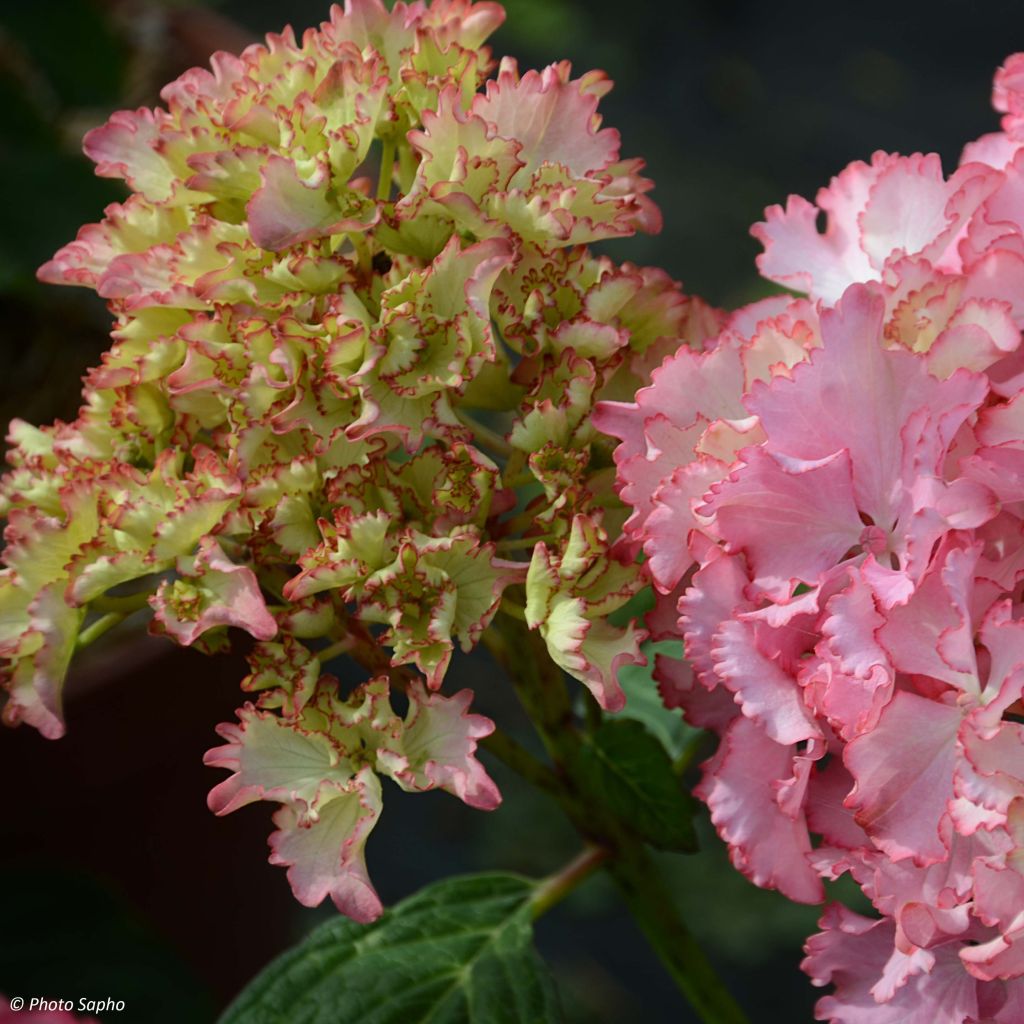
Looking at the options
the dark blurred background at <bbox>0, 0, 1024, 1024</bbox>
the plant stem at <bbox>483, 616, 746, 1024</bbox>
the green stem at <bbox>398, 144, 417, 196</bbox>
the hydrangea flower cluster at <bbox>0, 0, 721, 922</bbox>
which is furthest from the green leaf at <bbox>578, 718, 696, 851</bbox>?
the dark blurred background at <bbox>0, 0, 1024, 1024</bbox>

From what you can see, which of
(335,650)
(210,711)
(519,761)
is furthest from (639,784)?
(210,711)

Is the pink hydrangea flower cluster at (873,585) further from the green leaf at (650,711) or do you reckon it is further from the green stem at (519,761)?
the green leaf at (650,711)

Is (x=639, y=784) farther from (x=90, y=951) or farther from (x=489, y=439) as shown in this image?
(x=90, y=951)

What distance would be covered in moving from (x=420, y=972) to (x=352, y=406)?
0.29 metres

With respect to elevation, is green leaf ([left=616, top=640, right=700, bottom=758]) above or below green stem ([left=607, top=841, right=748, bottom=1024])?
above

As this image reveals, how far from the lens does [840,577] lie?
1.50 ft

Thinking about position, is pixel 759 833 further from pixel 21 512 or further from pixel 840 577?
pixel 21 512

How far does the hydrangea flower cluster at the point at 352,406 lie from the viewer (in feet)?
1.55

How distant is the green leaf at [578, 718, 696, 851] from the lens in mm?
578

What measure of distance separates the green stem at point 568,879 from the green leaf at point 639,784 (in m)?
0.03

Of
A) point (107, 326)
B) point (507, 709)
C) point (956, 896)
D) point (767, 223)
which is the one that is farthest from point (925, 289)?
point (507, 709)

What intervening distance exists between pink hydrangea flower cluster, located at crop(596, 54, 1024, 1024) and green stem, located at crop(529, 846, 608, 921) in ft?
0.46

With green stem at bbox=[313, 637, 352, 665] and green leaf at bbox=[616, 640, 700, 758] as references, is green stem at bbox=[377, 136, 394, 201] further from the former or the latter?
green leaf at bbox=[616, 640, 700, 758]

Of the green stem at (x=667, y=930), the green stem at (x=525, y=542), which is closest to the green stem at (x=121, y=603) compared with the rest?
the green stem at (x=525, y=542)
